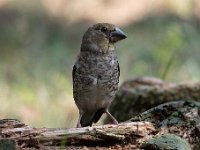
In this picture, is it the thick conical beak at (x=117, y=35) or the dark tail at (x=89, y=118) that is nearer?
the thick conical beak at (x=117, y=35)

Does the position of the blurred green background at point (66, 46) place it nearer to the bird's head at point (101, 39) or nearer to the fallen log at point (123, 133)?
the bird's head at point (101, 39)

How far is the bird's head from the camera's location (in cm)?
614

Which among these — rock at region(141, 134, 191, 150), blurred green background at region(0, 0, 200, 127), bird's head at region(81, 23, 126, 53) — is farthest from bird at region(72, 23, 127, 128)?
blurred green background at region(0, 0, 200, 127)

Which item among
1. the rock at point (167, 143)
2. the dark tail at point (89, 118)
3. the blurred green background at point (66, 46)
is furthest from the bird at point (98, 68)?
the blurred green background at point (66, 46)

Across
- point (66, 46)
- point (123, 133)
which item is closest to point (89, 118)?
point (123, 133)

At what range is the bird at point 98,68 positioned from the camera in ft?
19.9

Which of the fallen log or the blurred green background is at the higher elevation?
the blurred green background

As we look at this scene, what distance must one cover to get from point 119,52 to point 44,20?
2.43 metres

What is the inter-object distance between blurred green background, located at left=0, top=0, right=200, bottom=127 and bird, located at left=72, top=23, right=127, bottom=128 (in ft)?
8.22

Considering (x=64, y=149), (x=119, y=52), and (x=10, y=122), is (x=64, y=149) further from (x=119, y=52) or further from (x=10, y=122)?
(x=119, y=52)

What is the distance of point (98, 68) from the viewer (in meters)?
6.04

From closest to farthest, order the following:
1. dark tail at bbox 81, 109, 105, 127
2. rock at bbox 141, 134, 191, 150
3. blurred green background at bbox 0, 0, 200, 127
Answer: rock at bbox 141, 134, 191, 150 < dark tail at bbox 81, 109, 105, 127 < blurred green background at bbox 0, 0, 200, 127

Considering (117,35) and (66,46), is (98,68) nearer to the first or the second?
(117,35)

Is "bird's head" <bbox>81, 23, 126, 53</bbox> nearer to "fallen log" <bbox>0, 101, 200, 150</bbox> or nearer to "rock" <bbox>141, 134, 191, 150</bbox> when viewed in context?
"fallen log" <bbox>0, 101, 200, 150</bbox>
